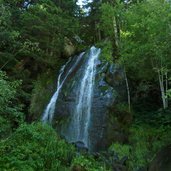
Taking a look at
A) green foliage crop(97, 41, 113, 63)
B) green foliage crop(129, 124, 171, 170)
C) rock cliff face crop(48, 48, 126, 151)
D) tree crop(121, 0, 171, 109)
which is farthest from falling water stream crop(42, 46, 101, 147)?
tree crop(121, 0, 171, 109)

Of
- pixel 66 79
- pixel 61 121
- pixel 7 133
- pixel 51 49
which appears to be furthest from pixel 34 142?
pixel 51 49

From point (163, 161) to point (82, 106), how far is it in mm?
7136

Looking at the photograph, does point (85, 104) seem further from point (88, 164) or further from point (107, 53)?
point (88, 164)

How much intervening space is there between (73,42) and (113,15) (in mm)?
5394

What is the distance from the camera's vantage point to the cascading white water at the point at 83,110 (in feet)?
48.7

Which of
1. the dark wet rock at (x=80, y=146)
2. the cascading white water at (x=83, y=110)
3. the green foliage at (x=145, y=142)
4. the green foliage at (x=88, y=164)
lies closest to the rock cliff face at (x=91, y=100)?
the cascading white water at (x=83, y=110)

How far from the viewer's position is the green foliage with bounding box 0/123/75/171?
29.6 feet

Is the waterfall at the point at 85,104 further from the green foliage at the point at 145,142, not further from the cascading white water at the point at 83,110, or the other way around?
the green foliage at the point at 145,142

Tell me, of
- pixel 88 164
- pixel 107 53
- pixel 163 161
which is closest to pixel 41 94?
pixel 107 53

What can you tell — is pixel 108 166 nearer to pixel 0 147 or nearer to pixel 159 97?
pixel 0 147

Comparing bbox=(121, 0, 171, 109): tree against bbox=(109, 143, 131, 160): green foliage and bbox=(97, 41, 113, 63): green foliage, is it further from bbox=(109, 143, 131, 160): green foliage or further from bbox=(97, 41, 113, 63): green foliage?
bbox=(109, 143, 131, 160): green foliage

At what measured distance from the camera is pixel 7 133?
13.0 m

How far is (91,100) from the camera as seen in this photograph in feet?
52.8

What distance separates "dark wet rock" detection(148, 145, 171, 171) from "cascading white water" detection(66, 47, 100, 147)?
5.00m
